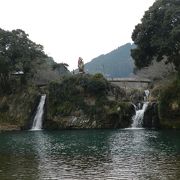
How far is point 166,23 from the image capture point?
214 feet

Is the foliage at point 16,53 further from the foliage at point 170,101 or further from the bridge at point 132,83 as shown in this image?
the foliage at point 170,101

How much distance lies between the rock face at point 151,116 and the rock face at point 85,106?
244cm

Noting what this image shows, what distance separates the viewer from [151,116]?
222 ft

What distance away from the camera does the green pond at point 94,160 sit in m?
26.3

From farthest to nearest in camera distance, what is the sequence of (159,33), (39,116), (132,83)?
(132,83), (39,116), (159,33)

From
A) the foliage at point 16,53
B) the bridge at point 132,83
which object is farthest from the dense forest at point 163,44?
the foliage at point 16,53

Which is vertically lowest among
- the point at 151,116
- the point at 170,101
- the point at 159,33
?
the point at 151,116

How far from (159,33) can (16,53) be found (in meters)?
27.6

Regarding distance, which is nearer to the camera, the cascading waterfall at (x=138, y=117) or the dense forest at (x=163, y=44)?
the dense forest at (x=163, y=44)

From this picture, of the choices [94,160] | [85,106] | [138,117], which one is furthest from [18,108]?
[94,160]

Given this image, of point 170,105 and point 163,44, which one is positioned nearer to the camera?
point 170,105

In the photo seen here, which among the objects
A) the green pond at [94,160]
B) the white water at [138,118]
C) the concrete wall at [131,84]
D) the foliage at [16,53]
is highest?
the foliage at [16,53]

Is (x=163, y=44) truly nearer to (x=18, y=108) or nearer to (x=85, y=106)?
(x=85, y=106)

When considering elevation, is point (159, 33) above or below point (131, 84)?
above
